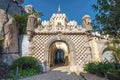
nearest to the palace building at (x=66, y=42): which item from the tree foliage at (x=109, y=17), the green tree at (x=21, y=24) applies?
the green tree at (x=21, y=24)

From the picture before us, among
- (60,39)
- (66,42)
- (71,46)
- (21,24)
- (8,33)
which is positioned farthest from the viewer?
(21,24)

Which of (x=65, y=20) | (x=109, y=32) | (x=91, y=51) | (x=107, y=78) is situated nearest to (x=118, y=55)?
(x=107, y=78)

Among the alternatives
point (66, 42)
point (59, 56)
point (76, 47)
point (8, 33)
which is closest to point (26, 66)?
point (8, 33)

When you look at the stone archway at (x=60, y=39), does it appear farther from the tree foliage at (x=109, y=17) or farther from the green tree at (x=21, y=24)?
the tree foliage at (x=109, y=17)

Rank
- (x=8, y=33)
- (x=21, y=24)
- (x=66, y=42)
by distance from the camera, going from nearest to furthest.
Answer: (x=8, y=33) < (x=66, y=42) < (x=21, y=24)

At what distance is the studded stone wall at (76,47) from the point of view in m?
13.5

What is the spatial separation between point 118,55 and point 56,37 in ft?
21.7

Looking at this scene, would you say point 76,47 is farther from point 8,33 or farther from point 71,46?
point 8,33

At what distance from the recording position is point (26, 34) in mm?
14086

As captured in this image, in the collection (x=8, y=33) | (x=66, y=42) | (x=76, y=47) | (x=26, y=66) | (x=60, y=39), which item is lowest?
(x=26, y=66)

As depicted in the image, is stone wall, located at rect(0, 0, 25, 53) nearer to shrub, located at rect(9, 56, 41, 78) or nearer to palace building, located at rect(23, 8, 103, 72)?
palace building, located at rect(23, 8, 103, 72)

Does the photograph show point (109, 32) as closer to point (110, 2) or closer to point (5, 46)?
point (110, 2)

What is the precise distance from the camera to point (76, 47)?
45.9ft

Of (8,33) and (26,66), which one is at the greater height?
(8,33)
